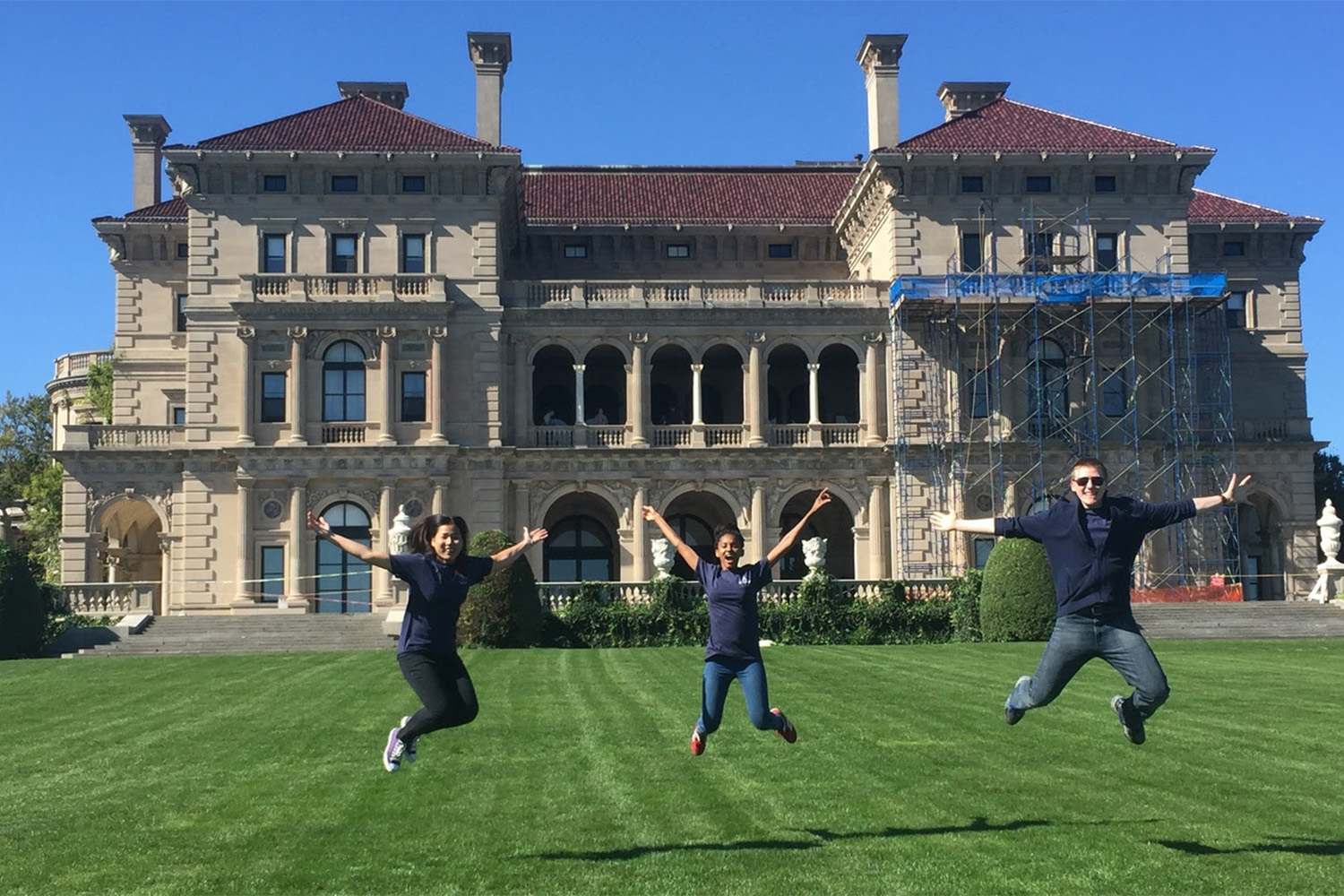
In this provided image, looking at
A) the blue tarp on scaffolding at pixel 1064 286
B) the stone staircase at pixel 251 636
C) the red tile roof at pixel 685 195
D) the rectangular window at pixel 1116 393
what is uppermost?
the red tile roof at pixel 685 195

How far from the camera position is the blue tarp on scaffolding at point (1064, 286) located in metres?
55.3

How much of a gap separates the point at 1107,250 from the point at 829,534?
14.6 metres

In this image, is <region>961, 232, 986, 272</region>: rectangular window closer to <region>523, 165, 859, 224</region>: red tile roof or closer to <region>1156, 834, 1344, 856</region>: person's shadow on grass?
<region>523, 165, 859, 224</region>: red tile roof

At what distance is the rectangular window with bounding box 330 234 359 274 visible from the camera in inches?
2235

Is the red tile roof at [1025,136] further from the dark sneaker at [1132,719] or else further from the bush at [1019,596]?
the dark sneaker at [1132,719]

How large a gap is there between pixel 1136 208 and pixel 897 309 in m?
9.67

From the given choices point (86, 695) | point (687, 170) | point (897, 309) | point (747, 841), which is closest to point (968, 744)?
point (747, 841)

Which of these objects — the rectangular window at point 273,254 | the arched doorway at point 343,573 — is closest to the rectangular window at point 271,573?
the arched doorway at point 343,573

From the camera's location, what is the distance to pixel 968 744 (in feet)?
55.4

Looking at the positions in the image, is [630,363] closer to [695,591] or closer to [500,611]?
[695,591]

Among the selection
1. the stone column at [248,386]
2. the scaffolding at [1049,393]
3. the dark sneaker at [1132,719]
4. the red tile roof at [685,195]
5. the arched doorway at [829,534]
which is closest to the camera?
the dark sneaker at [1132,719]

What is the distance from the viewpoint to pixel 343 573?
180 ft

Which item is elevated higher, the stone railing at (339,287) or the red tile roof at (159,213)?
the red tile roof at (159,213)

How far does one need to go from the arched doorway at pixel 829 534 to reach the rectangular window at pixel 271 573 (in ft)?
58.9
